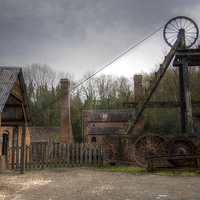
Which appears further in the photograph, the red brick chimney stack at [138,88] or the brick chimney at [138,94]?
the red brick chimney stack at [138,88]

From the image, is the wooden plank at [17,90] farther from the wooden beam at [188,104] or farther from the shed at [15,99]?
the wooden beam at [188,104]

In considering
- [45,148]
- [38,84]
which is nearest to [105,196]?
[45,148]

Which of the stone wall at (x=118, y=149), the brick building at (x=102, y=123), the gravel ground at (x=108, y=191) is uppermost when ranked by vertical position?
the brick building at (x=102, y=123)

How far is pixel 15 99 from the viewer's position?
954 centimetres

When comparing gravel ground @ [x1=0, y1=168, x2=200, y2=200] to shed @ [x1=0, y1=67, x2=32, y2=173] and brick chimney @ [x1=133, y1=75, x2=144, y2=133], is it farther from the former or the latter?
brick chimney @ [x1=133, y1=75, x2=144, y2=133]

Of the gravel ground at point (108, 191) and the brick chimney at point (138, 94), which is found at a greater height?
the brick chimney at point (138, 94)

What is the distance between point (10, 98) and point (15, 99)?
0.71ft

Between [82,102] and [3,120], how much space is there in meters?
28.5

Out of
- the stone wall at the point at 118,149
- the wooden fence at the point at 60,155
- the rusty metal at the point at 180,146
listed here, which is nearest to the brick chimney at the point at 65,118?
the wooden fence at the point at 60,155

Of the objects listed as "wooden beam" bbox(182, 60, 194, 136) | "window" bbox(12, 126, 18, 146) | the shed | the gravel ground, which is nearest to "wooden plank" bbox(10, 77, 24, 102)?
the shed

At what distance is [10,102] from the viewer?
9.55 metres

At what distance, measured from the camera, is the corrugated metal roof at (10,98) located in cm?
691

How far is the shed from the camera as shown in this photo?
7.21m

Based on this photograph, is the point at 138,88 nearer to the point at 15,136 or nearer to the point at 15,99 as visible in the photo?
the point at 15,136
